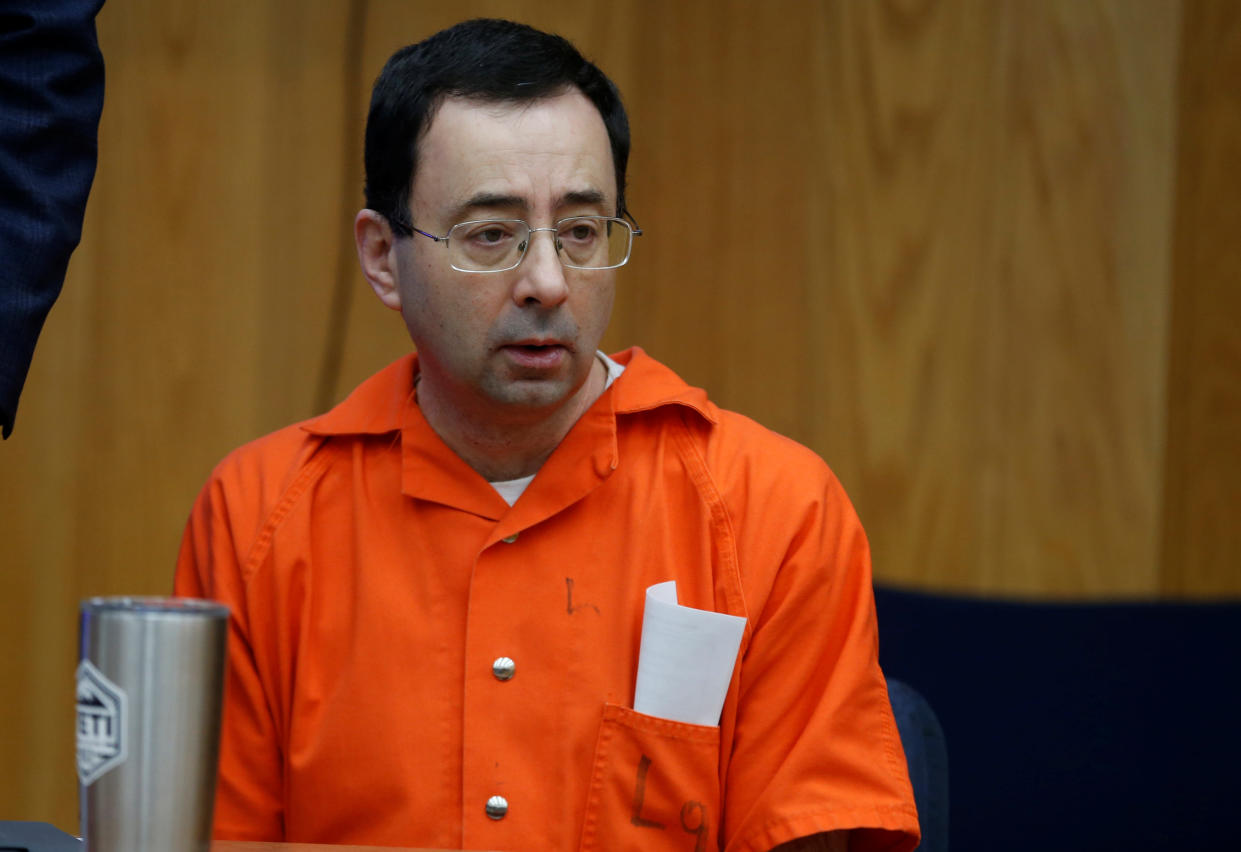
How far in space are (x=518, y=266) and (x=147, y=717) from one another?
31.3 inches

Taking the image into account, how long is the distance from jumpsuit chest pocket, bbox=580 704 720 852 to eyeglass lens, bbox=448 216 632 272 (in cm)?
48

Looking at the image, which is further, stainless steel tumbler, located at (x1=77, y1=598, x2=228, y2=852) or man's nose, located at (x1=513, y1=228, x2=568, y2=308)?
man's nose, located at (x1=513, y1=228, x2=568, y2=308)

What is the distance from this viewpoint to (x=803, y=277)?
2537 millimetres

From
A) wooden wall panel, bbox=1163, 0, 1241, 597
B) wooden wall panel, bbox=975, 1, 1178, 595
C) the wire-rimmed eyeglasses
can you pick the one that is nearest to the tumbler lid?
the wire-rimmed eyeglasses

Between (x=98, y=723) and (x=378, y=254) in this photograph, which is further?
(x=378, y=254)

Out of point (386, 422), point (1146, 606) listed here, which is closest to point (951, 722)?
point (1146, 606)

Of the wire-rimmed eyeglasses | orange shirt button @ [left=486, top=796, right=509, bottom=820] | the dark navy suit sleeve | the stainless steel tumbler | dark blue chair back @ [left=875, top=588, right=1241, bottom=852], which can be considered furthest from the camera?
dark blue chair back @ [left=875, top=588, right=1241, bottom=852]

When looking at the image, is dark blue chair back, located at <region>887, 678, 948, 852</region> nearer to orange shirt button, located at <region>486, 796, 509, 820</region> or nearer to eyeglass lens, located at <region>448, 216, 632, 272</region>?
orange shirt button, located at <region>486, 796, 509, 820</region>

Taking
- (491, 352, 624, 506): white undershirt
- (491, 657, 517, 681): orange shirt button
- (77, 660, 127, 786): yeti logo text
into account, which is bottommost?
(491, 657, 517, 681): orange shirt button

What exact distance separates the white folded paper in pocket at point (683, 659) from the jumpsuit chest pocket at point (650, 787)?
2 centimetres

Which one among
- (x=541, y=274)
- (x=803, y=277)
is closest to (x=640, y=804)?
(x=541, y=274)

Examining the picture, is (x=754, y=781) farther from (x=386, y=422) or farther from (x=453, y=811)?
(x=386, y=422)

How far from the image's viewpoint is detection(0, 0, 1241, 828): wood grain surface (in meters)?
2.49

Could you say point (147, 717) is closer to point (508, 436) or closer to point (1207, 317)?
point (508, 436)
